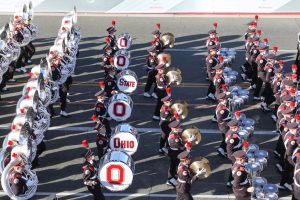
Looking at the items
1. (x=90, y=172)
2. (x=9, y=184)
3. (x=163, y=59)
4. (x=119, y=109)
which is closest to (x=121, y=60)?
(x=163, y=59)

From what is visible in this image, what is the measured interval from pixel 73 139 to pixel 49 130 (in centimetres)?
96

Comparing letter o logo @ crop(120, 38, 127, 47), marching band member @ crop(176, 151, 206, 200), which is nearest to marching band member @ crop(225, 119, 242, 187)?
marching band member @ crop(176, 151, 206, 200)

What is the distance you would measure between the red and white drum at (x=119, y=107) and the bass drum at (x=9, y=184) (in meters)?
3.91

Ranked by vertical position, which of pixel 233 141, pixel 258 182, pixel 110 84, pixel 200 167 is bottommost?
pixel 258 182

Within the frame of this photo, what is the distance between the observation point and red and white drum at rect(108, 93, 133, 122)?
19.2m

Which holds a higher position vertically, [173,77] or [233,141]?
[173,77]

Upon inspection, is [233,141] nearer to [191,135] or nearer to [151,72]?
[191,135]

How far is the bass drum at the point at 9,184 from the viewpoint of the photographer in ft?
51.5

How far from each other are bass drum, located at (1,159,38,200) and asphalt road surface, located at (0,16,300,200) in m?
1.08

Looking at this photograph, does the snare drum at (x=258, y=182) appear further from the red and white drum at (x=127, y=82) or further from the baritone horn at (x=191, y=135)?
the red and white drum at (x=127, y=82)

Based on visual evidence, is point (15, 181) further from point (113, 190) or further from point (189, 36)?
point (189, 36)

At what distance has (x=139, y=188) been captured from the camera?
17422 millimetres

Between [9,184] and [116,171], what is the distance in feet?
8.40

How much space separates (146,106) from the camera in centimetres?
2203
